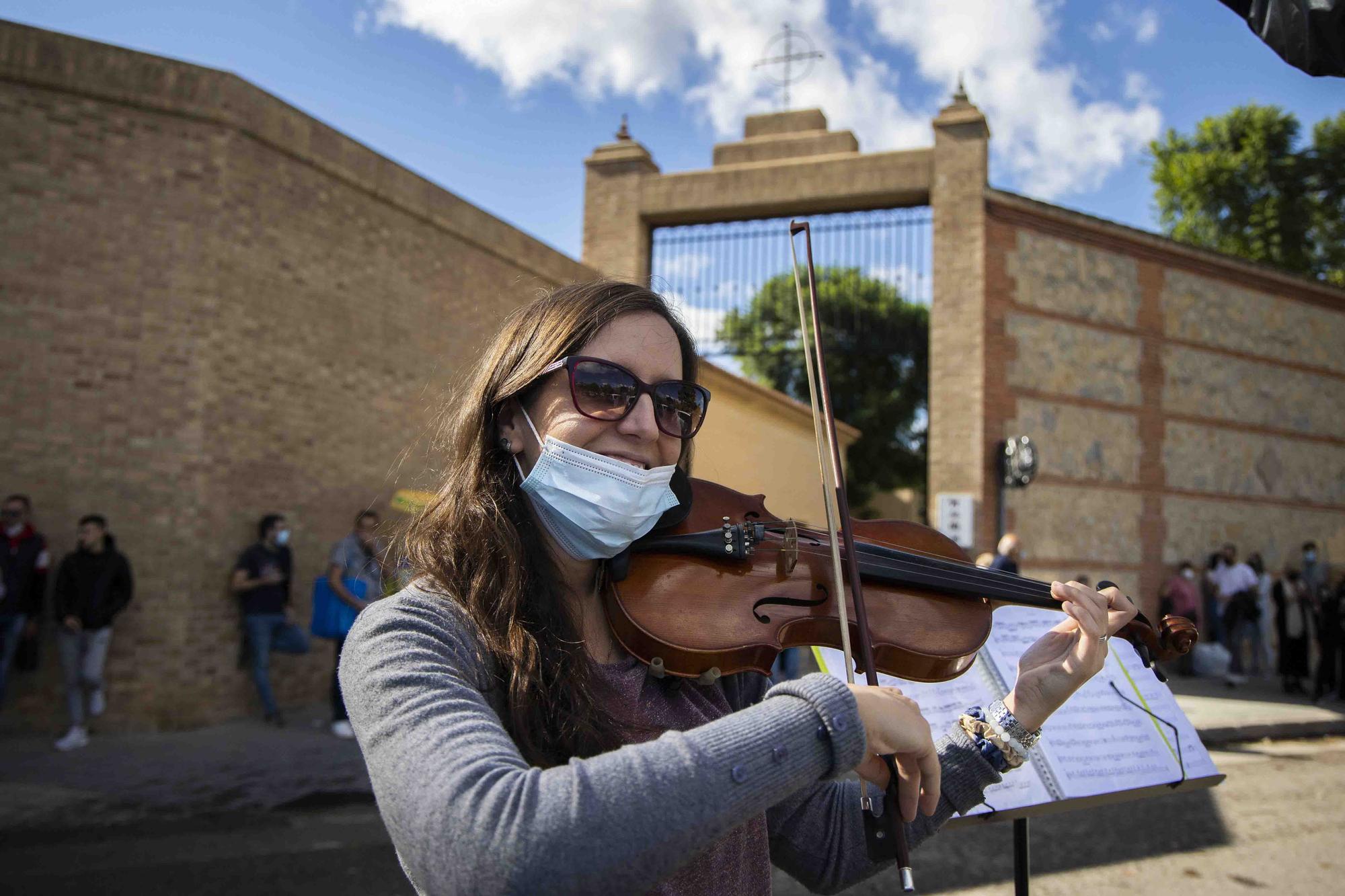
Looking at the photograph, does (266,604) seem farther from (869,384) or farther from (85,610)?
(869,384)

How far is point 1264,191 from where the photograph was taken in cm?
2356

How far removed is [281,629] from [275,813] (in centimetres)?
266

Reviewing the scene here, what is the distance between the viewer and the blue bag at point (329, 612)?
729 centimetres

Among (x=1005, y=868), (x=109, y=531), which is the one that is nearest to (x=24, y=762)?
(x=109, y=531)

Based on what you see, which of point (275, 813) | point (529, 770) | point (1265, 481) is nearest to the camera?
point (529, 770)

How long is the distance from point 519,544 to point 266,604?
691 cm

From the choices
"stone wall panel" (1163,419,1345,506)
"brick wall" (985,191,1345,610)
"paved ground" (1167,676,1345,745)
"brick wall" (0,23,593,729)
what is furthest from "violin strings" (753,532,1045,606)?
"stone wall panel" (1163,419,1345,506)

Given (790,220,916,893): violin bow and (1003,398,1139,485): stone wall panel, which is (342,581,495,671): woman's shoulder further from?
(1003,398,1139,485): stone wall panel

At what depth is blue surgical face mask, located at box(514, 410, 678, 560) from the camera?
159 centimetres

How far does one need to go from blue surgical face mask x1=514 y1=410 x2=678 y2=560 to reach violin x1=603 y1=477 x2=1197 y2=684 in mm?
58

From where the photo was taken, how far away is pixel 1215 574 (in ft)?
45.4

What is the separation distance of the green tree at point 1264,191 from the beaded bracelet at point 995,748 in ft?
78.9

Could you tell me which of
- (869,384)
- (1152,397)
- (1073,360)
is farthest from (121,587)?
(869,384)

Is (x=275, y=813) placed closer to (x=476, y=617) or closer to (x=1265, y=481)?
(x=476, y=617)
